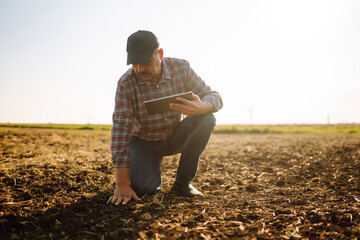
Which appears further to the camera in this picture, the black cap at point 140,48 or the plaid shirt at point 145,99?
the plaid shirt at point 145,99

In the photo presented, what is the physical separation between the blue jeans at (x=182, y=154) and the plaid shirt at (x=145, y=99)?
14cm

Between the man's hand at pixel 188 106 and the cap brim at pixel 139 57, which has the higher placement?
the cap brim at pixel 139 57

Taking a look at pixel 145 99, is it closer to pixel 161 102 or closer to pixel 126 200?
pixel 161 102

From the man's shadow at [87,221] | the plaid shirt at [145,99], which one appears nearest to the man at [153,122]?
the plaid shirt at [145,99]

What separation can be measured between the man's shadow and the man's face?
1.39 metres

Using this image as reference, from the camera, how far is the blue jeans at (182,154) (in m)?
3.14

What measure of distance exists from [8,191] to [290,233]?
3.11 meters

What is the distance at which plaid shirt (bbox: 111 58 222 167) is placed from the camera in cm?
279

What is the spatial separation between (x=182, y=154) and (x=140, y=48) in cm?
142

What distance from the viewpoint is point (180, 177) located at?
3.19 m

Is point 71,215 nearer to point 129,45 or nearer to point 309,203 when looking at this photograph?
point 129,45

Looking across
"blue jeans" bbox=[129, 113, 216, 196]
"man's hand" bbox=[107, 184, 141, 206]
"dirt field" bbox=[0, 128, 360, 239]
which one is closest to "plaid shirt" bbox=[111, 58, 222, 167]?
"blue jeans" bbox=[129, 113, 216, 196]

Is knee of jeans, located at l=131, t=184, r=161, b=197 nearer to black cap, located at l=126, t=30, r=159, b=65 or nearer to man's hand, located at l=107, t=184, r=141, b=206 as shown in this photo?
man's hand, located at l=107, t=184, r=141, b=206

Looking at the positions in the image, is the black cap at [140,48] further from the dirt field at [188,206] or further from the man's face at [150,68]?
the dirt field at [188,206]
